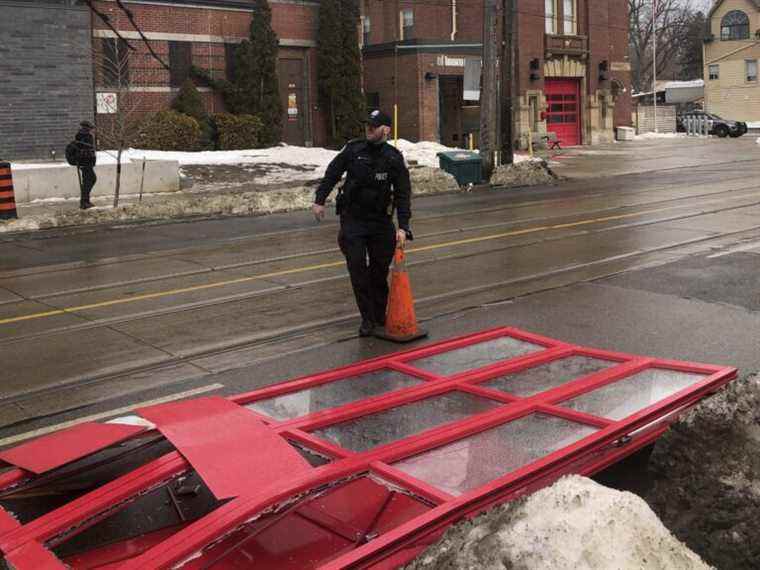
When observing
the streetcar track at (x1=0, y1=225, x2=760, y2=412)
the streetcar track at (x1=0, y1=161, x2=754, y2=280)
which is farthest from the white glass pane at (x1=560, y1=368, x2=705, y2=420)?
the streetcar track at (x1=0, y1=161, x2=754, y2=280)

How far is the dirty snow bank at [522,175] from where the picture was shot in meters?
24.3

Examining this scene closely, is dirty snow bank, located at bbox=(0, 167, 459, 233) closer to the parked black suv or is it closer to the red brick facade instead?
the red brick facade

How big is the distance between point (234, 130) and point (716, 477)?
29.1m

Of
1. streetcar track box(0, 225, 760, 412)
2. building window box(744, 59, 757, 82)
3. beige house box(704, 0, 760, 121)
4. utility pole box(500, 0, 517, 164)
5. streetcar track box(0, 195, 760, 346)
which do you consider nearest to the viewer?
streetcar track box(0, 225, 760, 412)

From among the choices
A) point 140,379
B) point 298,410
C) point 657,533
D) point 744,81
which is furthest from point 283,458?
point 744,81

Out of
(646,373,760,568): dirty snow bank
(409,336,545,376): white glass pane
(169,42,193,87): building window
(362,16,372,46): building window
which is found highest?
(362,16,372,46): building window

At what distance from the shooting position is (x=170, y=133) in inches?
1162

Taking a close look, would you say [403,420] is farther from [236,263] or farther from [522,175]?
[522,175]

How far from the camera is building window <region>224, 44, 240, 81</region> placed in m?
32.8

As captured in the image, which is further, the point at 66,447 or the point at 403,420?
the point at 403,420

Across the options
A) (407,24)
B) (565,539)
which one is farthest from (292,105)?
(565,539)

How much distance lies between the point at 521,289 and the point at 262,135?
24.3 m

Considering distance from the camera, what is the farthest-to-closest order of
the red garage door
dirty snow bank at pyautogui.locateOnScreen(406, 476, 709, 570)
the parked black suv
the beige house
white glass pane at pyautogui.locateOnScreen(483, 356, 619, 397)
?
the beige house
the parked black suv
the red garage door
white glass pane at pyautogui.locateOnScreen(483, 356, 619, 397)
dirty snow bank at pyautogui.locateOnScreen(406, 476, 709, 570)

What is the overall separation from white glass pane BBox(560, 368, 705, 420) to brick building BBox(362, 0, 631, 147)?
32611 mm
